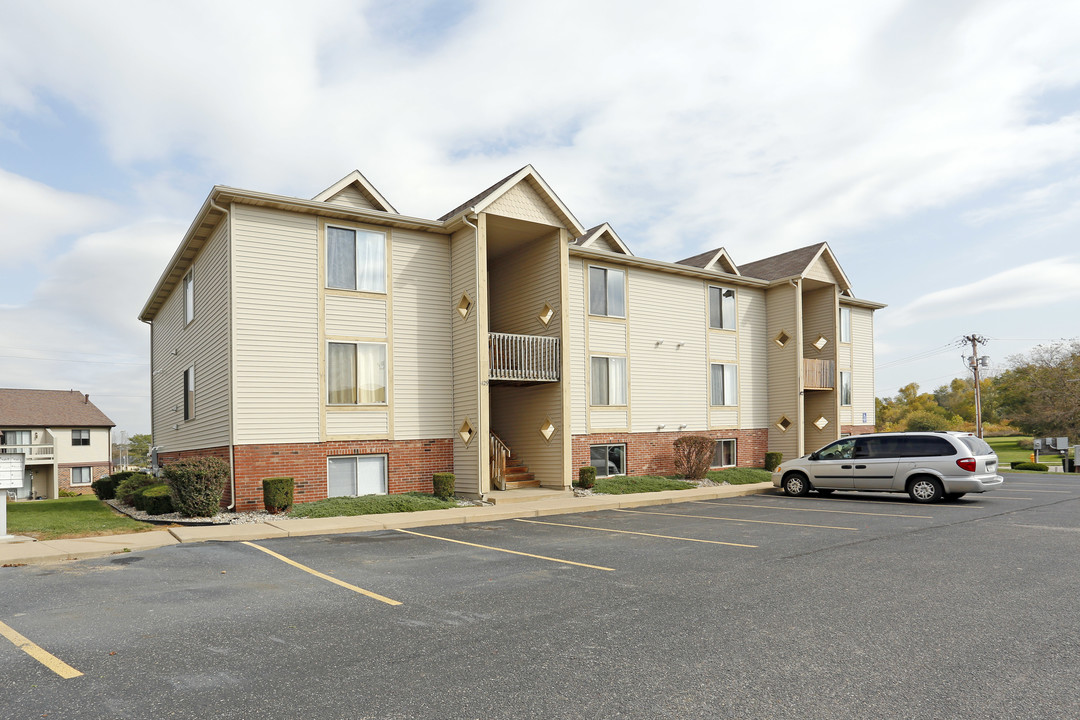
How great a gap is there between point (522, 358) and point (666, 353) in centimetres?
711

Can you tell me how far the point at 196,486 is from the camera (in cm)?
1440

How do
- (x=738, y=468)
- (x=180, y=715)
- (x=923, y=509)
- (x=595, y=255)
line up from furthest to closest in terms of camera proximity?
(x=738, y=468) → (x=595, y=255) → (x=923, y=509) → (x=180, y=715)

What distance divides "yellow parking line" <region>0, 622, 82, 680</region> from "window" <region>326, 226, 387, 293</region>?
11656 millimetres

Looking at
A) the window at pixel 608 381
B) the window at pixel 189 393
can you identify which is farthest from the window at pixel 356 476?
the window at pixel 608 381

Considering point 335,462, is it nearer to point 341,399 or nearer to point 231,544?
point 341,399

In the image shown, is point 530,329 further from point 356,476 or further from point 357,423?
point 356,476

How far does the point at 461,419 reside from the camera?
59.9 feet

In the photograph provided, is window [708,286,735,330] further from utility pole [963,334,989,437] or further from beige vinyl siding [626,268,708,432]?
utility pole [963,334,989,437]

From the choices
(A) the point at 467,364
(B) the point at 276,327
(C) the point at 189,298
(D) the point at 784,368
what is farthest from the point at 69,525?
(D) the point at 784,368

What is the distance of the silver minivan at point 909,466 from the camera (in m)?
16.5

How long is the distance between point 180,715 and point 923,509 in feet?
51.2

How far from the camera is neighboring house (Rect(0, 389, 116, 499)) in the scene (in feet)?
161

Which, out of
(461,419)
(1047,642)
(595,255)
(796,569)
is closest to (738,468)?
(595,255)

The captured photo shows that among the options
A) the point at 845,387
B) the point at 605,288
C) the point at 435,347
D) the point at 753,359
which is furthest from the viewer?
the point at 845,387
